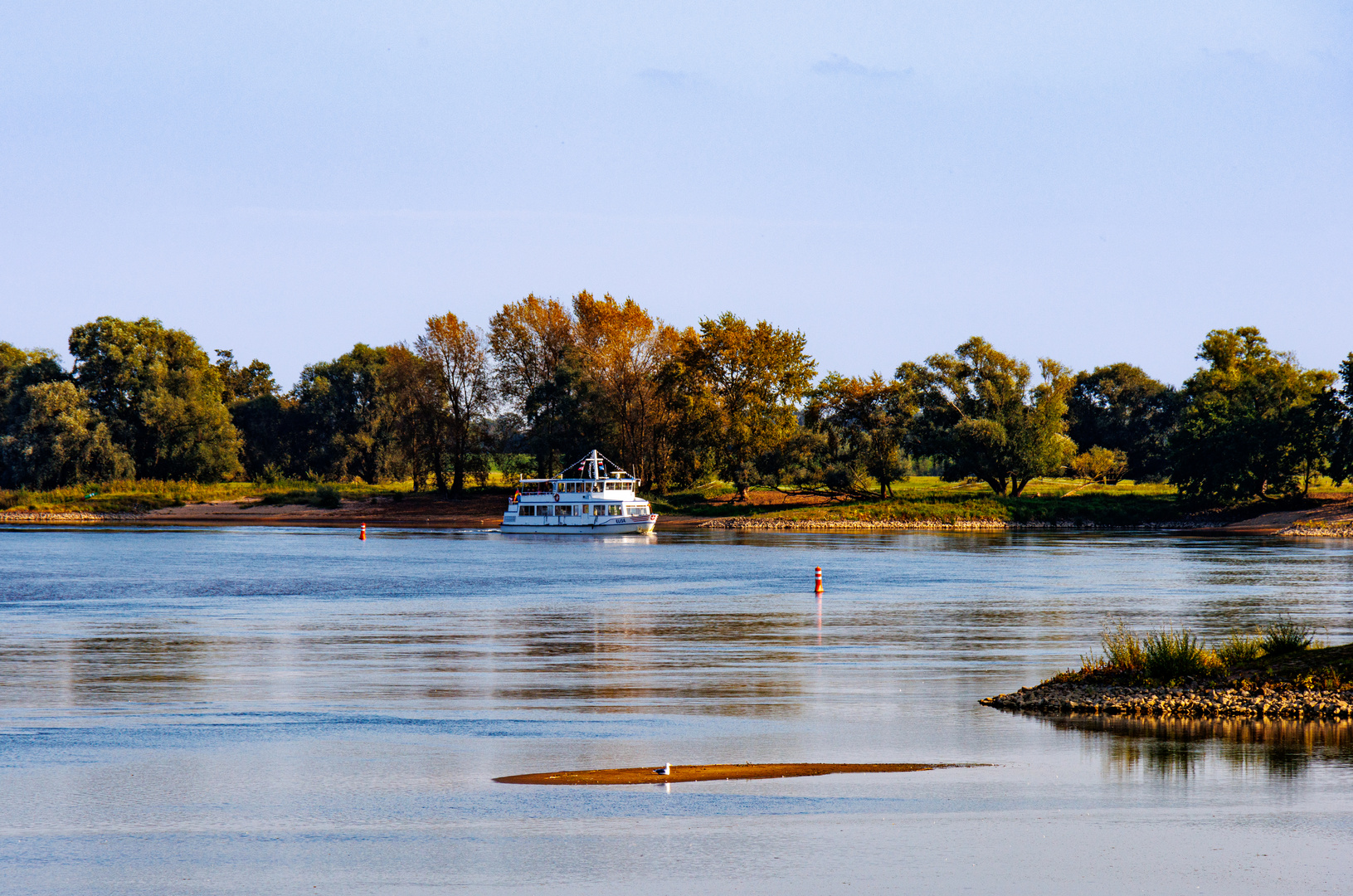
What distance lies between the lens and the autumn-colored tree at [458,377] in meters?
114

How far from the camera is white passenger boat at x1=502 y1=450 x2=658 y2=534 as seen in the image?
98.3m

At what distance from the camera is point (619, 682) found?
888 inches

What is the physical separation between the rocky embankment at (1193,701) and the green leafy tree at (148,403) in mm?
110500

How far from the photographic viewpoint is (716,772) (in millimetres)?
15031

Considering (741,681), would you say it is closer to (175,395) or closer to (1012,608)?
(1012,608)

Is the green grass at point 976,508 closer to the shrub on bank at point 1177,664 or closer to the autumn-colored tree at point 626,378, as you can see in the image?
the autumn-colored tree at point 626,378

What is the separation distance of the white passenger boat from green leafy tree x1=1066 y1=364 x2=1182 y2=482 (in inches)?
2267

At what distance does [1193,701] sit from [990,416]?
93.0m

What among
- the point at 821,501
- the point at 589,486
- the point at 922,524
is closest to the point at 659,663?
the point at 589,486

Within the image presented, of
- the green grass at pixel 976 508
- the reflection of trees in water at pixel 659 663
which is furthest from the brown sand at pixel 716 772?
the green grass at pixel 976 508

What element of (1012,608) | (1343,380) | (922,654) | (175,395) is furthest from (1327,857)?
(175,395)

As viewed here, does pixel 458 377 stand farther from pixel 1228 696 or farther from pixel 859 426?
pixel 1228 696

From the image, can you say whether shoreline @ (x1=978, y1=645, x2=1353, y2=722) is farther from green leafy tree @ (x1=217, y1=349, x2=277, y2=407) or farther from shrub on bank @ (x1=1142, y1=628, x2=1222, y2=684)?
green leafy tree @ (x1=217, y1=349, x2=277, y2=407)

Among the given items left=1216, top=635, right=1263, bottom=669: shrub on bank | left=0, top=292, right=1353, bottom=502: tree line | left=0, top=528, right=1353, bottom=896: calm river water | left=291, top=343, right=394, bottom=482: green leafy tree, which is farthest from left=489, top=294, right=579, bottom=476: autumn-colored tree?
left=1216, top=635, right=1263, bottom=669: shrub on bank
